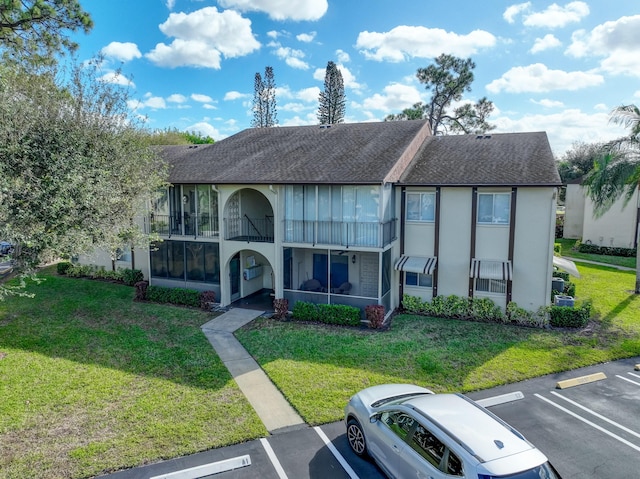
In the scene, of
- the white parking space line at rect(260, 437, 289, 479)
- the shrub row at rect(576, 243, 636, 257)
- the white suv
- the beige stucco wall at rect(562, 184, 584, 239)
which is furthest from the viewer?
the beige stucco wall at rect(562, 184, 584, 239)

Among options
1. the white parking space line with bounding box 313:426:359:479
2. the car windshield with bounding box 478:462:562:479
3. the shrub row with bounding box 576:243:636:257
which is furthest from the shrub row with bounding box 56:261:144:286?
the shrub row with bounding box 576:243:636:257

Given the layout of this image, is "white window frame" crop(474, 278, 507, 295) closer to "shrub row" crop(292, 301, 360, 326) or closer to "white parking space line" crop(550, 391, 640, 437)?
"shrub row" crop(292, 301, 360, 326)

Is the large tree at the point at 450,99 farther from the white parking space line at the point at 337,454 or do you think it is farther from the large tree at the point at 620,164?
the white parking space line at the point at 337,454

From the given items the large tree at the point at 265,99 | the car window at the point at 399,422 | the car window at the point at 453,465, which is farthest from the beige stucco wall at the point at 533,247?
the large tree at the point at 265,99

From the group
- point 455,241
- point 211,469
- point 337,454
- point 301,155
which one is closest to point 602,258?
point 455,241

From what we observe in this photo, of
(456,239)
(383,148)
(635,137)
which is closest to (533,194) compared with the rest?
(456,239)

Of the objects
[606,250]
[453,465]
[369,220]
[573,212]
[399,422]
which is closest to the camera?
[453,465]

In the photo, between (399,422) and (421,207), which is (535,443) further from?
(421,207)
